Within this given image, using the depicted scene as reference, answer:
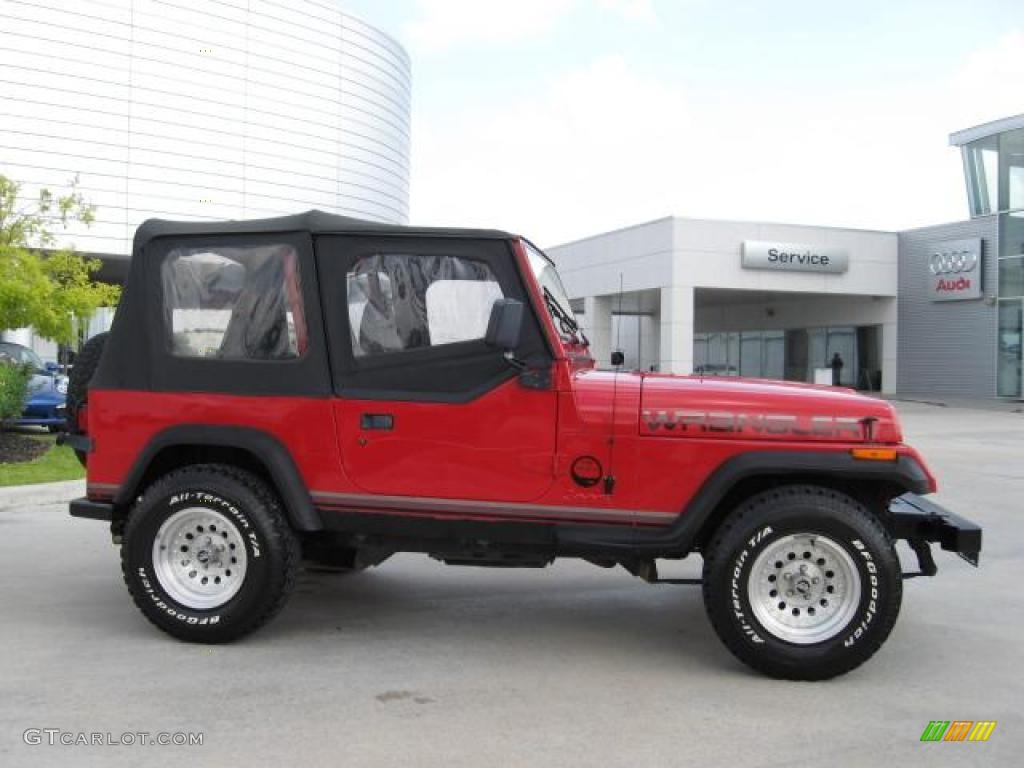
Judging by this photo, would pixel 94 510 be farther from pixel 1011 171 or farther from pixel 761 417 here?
pixel 1011 171

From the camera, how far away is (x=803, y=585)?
4.43 metres

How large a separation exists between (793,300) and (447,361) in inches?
1498

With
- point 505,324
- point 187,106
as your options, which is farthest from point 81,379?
point 187,106

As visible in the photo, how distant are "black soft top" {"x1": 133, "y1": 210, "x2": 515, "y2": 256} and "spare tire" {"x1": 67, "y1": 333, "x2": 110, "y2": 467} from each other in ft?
2.91

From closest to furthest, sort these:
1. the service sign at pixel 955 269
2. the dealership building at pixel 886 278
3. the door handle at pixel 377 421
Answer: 1. the door handle at pixel 377 421
2. the dealership building at pixel 886 278
3. the service sign at pixel 955 269

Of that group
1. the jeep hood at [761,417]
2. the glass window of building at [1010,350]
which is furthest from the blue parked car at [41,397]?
the glass window of building at [1010,350]

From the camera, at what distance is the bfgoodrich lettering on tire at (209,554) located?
4695 millimetres

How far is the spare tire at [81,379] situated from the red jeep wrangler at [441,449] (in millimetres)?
530

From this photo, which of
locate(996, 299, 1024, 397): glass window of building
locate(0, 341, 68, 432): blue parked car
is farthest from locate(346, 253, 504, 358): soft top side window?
locate(996, 299, 1024, 397): glass window of building

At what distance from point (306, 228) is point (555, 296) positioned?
1.41m

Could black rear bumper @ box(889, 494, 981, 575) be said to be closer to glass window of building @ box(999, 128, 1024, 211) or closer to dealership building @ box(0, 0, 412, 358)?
glass window of building @ box(999, 128, 1024, 211)

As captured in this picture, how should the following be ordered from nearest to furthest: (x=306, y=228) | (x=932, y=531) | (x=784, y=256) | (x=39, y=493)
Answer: (x=932, y=531) → (x=306, y=228) → (x=39, y=493) → (x=784, y=256)

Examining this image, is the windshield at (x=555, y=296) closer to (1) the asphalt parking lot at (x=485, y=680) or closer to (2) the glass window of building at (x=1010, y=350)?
(1) the asphalt parking lot at (x=485, y=680)

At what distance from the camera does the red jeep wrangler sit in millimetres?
4398
